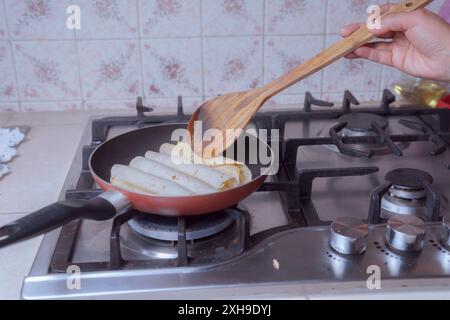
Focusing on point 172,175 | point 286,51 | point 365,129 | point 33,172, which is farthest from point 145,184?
point 286,51

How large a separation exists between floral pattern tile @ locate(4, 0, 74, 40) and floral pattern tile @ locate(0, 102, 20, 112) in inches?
5.5

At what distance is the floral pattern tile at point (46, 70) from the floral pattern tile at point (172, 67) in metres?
0.15

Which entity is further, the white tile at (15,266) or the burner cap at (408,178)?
the burner cap at (408,178)

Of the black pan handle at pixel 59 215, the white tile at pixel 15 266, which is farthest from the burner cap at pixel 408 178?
the white tile at pixel 15 266

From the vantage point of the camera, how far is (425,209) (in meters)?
0.72

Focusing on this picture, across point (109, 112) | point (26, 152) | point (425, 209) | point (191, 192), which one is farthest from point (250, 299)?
point (109, 112)

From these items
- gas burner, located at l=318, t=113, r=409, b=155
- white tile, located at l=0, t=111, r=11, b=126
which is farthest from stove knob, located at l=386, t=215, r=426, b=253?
white tile, located at l=0, t=111, r=11, b=126

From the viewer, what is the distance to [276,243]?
Answer: 65 centimetres

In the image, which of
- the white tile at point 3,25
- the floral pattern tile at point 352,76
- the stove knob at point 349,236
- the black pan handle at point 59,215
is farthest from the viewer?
the floral pattern tile at point 352,76

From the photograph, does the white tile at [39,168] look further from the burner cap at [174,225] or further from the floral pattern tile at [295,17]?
the floral pattern tile at [295,17]

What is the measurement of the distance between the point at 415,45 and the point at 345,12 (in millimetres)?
306

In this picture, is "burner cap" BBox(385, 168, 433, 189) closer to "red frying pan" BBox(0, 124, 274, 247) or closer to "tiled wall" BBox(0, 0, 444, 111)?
"red frying pan" BBox(0, 124, 274, 247)

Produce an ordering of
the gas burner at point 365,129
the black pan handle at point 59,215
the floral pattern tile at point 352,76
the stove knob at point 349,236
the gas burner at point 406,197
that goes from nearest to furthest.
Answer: the black pan handle at point 59,215, the stove knob at point 349,236, the gas burner at point 406,197, the gas burner at point 365,129, the floral pattern tile at point 352,76

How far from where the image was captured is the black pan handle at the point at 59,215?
1.70ft
